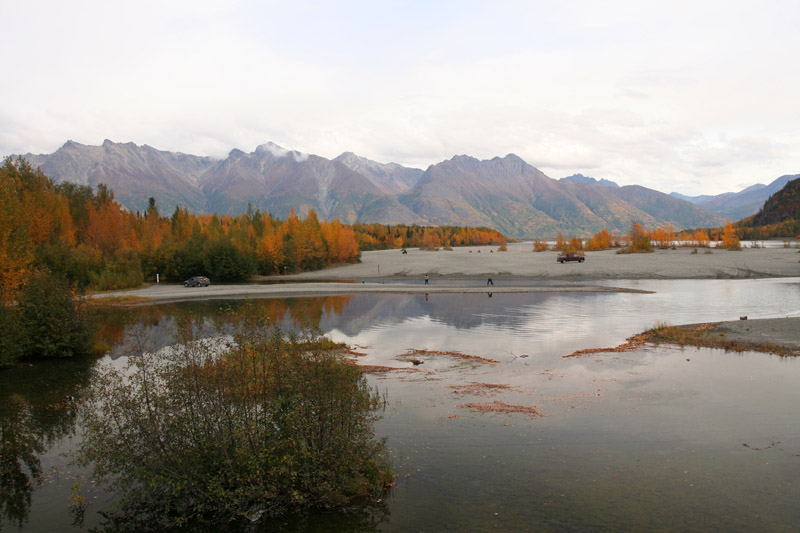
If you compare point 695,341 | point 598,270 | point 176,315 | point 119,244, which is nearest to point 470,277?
point 598,270

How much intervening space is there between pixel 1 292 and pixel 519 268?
88264 millimetres

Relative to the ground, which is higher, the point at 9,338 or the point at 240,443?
the point at 9,338

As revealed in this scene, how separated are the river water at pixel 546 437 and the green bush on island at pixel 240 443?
820 mm

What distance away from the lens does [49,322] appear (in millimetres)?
31469

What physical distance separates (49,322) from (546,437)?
103ft

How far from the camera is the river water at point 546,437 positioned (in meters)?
12.2

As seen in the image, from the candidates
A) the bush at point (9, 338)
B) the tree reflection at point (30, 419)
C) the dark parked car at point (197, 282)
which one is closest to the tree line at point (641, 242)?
the dark parked car at point (197, 282)

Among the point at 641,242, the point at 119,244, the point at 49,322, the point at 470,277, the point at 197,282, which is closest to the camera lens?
the point at 49,322

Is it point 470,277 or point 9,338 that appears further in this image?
point 470,277

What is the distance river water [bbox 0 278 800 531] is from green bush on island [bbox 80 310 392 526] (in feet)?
2.69

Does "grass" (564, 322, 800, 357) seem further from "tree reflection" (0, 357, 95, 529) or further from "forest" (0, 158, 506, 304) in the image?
"forest" (0, 158, 506, 304)

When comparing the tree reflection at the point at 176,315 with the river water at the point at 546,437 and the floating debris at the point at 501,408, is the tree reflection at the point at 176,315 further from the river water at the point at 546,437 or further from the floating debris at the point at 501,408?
the floating debris at the point at 501,408

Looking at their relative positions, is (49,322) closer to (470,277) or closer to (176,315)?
(176,315)

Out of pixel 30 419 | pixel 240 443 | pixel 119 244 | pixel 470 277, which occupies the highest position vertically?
pixel 119 244
